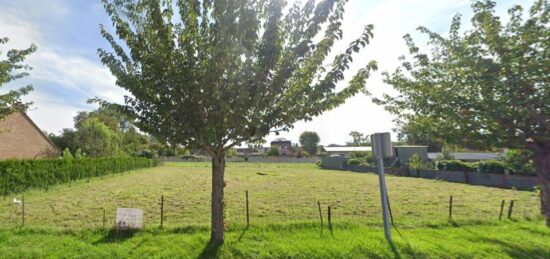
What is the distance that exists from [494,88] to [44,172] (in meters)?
25.2

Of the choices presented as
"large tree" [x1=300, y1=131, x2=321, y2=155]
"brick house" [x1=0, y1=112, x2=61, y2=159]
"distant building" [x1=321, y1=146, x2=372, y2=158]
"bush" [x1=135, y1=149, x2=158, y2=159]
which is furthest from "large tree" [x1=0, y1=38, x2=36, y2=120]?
"large tree" [x1=300, y1=131, x2=321, y2=155]

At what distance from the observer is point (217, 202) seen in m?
6.55

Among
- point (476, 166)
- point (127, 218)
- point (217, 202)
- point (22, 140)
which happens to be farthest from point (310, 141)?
point (217, 202)

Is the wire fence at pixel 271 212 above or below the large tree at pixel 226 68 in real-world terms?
below

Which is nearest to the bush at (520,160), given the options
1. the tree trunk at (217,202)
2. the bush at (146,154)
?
the tree trunk at (217,202)

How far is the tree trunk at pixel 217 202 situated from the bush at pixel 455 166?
2924 centimetres

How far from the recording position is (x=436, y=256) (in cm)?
588

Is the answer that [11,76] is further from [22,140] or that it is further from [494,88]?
[22,140]

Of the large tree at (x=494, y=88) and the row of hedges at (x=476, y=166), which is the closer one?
the large tree at (x=494, y=88)

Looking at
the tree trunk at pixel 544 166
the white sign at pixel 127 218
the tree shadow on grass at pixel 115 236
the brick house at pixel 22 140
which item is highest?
the brick house at pixel 22 140

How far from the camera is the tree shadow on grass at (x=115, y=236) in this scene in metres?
6.51

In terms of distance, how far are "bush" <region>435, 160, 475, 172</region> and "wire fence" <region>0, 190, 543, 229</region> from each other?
50.9 ft

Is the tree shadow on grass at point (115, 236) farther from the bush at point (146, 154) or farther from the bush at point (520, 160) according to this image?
the bush at point (146, 154)

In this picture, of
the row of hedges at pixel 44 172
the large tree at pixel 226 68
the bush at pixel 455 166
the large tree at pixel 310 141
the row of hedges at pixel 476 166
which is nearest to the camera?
the large tree at pixel 226 68
